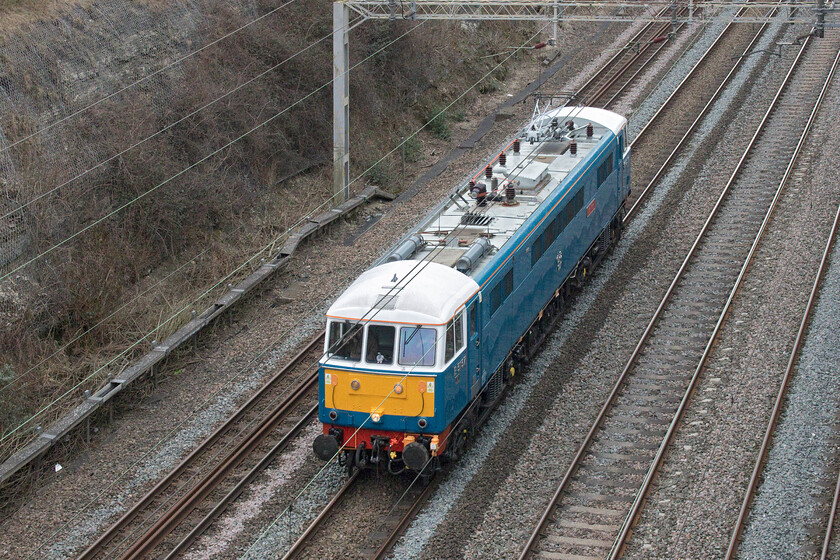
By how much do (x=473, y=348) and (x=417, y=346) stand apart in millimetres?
1264

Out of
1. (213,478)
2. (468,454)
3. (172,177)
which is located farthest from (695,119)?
(213,478)

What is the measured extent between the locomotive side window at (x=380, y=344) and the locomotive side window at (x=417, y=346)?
17 cm

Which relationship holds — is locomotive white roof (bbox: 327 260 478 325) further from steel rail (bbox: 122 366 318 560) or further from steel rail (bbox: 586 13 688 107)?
steel rail (bbox: 586 13 688 107)

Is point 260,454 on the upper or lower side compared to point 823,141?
lower

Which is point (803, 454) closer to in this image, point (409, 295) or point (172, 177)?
point (409, 295)

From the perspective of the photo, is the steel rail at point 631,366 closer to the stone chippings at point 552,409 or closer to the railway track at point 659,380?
the railway track at point 659,380

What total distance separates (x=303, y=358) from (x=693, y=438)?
733 cm

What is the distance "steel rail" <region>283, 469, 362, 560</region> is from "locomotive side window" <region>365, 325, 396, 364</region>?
1.88 m

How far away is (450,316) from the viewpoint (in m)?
14.3

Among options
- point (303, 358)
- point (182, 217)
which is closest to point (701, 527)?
point (303, 358)

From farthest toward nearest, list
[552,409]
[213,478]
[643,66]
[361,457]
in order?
1. [643,66]
2. [552,409]
3. [213,478]
4. [361,457]

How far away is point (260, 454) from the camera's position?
1614cm

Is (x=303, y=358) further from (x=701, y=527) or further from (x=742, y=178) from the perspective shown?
(x=742, y=178)

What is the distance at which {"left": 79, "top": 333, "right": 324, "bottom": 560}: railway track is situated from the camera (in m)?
14.0
